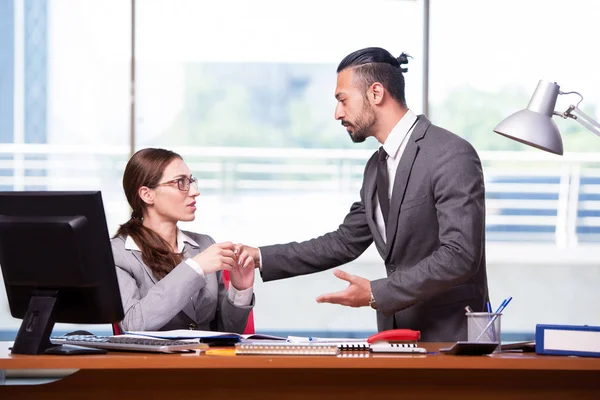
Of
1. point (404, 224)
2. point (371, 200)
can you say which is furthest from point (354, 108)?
point (404, 224)

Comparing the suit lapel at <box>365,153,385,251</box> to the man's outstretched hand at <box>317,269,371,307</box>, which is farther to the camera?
the suit lapel at <box>365,153,385,251</box>

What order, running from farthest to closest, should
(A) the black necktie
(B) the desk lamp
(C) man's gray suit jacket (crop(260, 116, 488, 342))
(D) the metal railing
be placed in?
(D) the metal railing, (A) the black necktie, (C) man's gray suit jacket (crop(260, 116, 488, 342)), (B) the desk lamp

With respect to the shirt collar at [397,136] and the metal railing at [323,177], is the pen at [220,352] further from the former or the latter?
the metal railing at [323,177]

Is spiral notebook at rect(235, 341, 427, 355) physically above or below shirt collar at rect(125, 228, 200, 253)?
below

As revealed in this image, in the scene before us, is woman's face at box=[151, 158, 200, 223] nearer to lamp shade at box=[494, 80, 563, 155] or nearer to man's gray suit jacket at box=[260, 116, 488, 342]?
man's gray suit jacket at box=[260, 116, 488, 342]

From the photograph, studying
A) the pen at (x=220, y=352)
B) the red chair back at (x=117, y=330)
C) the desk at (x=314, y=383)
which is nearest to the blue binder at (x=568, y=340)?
the desk at (x=314, y=383)

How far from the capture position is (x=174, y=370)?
2.07 metres

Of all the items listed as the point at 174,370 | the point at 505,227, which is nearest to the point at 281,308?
the point at 505,227

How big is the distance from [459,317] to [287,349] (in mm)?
873

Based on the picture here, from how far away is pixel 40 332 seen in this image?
2.11m

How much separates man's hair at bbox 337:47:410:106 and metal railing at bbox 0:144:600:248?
223 cm

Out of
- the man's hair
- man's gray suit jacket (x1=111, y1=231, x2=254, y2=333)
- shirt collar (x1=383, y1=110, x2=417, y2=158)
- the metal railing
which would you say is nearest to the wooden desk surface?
man's gray suit jacket (x1=111, y1=231, x2=254, y2=333)

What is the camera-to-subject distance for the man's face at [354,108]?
299 cm

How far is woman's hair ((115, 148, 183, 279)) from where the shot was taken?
2854 mm
